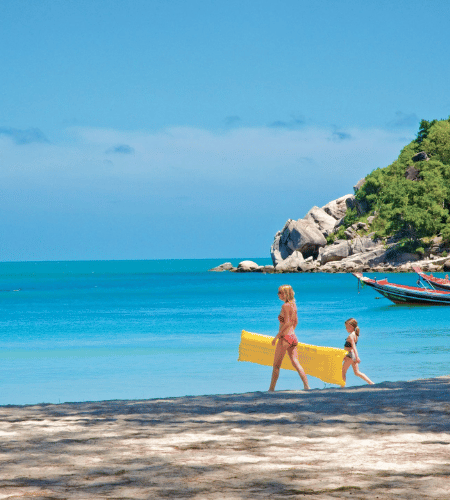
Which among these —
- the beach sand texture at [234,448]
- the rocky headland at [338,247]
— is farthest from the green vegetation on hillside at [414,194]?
the beach sand texture at [234,448]

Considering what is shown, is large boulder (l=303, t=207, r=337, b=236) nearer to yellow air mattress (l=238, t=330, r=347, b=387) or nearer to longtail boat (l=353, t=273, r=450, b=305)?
longtail boat (l=353, t=273, r=450, b=305)

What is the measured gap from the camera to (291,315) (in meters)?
10.6

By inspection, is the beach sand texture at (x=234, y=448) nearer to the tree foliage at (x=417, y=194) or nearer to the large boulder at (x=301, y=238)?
the tree foliage at (x=417, y=194)

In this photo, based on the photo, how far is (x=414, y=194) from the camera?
91375 mm

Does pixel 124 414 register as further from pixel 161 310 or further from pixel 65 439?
pixel 161 310

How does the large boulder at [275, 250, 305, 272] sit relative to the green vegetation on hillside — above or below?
below

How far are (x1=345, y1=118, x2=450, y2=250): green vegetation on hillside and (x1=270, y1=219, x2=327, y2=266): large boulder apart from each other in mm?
5853

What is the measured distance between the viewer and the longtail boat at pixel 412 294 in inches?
1635

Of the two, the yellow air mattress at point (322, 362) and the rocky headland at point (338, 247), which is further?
the rocky headland at point (338, 247)

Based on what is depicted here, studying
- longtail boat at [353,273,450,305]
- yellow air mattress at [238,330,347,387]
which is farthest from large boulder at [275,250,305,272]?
yellow air mattress at [238,330,347,387]

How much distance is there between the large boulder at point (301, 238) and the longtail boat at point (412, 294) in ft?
214

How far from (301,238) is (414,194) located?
77.0 ft

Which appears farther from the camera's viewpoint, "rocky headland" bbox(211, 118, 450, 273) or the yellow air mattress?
"rocky headland" bbox(211, 118, 450, 273)

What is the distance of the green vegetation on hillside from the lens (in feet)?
294
